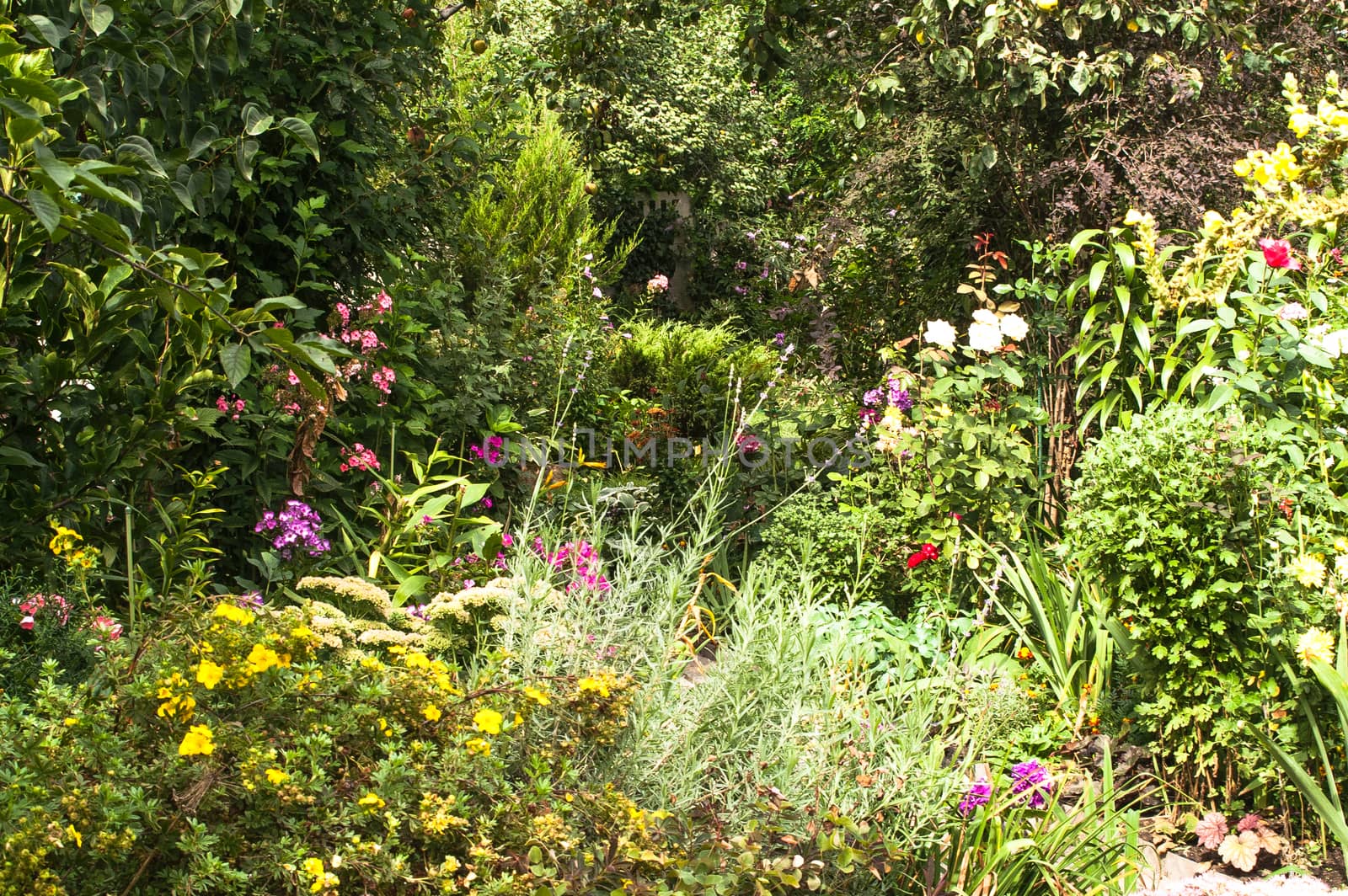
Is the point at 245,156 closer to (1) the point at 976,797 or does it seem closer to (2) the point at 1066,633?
(1) the point at 976,797

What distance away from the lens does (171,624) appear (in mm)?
2131

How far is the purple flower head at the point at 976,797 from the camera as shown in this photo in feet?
7.93

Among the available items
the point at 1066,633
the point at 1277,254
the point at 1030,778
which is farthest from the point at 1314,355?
the point at 1030,778

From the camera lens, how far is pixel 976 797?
8.04 ft

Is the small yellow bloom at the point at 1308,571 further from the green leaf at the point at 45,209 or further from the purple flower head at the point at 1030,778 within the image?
the green leaf at the point at 45,209

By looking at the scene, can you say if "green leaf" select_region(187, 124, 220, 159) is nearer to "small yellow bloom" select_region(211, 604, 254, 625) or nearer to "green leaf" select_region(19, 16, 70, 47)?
"green leaf" select_region(19, 16, 70, 47)

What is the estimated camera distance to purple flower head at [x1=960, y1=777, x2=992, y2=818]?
2.42 m

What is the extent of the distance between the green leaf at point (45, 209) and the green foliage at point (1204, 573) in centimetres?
244

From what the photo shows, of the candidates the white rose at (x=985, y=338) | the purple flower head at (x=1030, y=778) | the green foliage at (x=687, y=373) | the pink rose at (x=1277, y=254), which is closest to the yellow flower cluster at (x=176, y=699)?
the purple flower head at (x=1030, y=778)

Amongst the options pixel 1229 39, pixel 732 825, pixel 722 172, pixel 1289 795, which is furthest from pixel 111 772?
pixel 722 172

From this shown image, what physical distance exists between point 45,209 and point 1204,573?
2.61m

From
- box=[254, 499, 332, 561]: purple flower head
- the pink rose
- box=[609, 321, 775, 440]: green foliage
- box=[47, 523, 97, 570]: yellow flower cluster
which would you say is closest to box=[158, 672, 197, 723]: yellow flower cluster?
box=[47, 523, 97, 570]: yellow flower cluster

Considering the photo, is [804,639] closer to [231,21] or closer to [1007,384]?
[231,21]

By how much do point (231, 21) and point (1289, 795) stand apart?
122 inches
